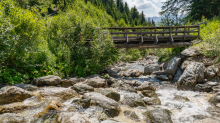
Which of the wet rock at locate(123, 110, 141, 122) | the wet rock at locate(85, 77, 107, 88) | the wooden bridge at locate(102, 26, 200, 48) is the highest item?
the wooden bridge at locate(102, 26, 200, 48)

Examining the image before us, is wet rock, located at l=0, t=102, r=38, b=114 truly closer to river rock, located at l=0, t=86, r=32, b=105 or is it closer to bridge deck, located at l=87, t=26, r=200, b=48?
river rock, located at l=0, t=86, r=32, b=105

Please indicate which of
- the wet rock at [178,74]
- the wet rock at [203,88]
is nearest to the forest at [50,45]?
the wet rock at [178,74]

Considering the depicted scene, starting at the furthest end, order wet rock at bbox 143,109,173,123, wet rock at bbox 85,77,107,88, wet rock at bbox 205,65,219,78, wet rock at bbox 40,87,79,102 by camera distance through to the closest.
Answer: wet rock at bbox 205,65,219,78
wet rock at bbox 85,77,107,88
wet rock at bbox 40,87,79,102
wet rock at bbox 143,109,173,123

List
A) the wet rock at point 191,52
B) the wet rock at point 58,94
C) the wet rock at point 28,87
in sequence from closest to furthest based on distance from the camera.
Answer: the wet rock at point 58,94 < the wet rock at point 28,87 < the wet rock at point 191,52

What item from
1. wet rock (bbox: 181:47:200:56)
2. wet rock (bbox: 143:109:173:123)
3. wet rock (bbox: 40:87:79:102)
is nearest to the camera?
wet rock (bbox: 143:109:173:123)

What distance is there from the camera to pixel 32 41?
8133 mm

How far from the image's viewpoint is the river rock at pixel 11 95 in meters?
5.39

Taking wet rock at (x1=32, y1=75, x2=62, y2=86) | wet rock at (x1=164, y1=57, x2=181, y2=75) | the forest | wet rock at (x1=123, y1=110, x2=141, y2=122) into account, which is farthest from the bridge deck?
wet rock at (x1=123, y1=110, x2=141, y2=122)

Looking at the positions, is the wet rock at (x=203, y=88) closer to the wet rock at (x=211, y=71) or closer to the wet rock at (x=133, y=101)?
the wet rock at (x=211, y=71)

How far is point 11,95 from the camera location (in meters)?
5.57

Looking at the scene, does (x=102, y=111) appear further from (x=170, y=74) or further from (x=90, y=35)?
(x=170, y=74)

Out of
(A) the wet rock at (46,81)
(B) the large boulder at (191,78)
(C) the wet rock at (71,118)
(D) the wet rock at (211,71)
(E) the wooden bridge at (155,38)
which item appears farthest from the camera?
(E) the wooden bridge at (155,38)

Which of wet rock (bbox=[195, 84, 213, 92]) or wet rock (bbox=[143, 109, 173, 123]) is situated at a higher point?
wet rock (bbox=[143, 109, 173, 123])

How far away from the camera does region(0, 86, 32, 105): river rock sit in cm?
539
